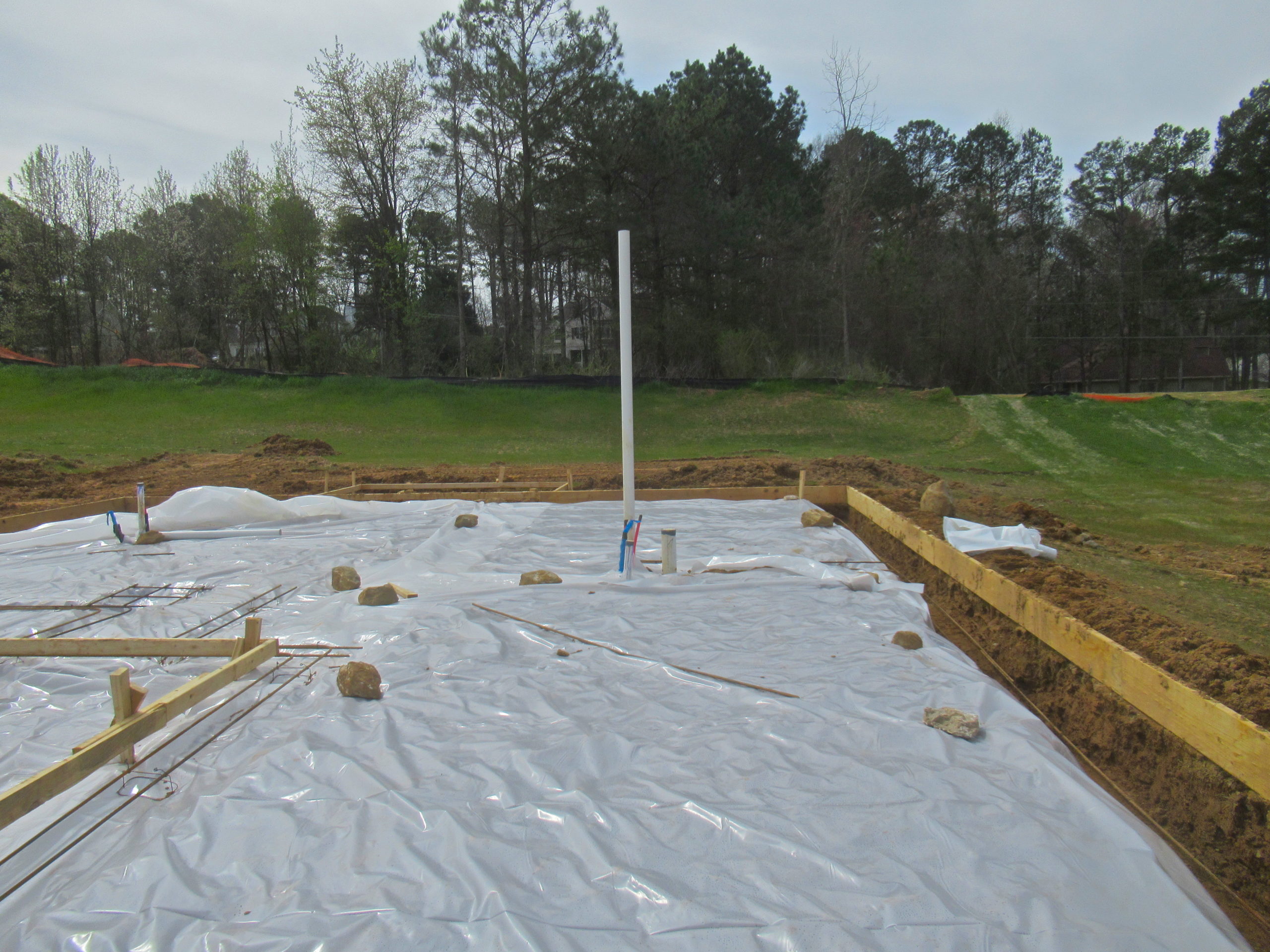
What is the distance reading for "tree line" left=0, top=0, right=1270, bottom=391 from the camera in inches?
694

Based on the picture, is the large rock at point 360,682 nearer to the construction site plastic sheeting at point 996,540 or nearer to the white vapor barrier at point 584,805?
the white vapor barrier at point 584,805

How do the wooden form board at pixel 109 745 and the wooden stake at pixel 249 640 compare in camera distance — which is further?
the wooden stake at pixel 249 640

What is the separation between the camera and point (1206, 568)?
466 cm

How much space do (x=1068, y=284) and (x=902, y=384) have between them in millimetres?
11685

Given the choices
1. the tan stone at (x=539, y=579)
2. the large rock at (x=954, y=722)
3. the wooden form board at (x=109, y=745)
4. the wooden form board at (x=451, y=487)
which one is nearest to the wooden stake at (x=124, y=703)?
the wooden form board at (x=109, y=745)

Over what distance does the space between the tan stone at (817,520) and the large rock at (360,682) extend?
3399 millimetres

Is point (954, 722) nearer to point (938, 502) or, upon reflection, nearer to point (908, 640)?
point (908, 640)

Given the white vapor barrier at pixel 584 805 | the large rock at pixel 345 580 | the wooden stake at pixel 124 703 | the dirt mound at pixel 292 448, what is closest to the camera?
the white vapor barrier at pixel 584 805

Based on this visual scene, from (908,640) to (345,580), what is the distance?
9.43ft

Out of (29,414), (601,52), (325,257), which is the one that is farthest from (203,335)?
(601,52)

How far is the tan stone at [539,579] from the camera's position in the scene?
4051 mm

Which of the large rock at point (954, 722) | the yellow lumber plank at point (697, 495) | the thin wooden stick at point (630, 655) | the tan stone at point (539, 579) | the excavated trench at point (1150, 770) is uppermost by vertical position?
the yellow lumber plank at point (697, 495)

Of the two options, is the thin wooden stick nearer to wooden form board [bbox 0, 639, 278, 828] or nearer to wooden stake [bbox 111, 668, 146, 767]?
wooden form board [bbox 0, 639, 278, 828]

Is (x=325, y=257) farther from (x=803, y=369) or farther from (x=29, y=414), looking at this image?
(x=803, y=369)
